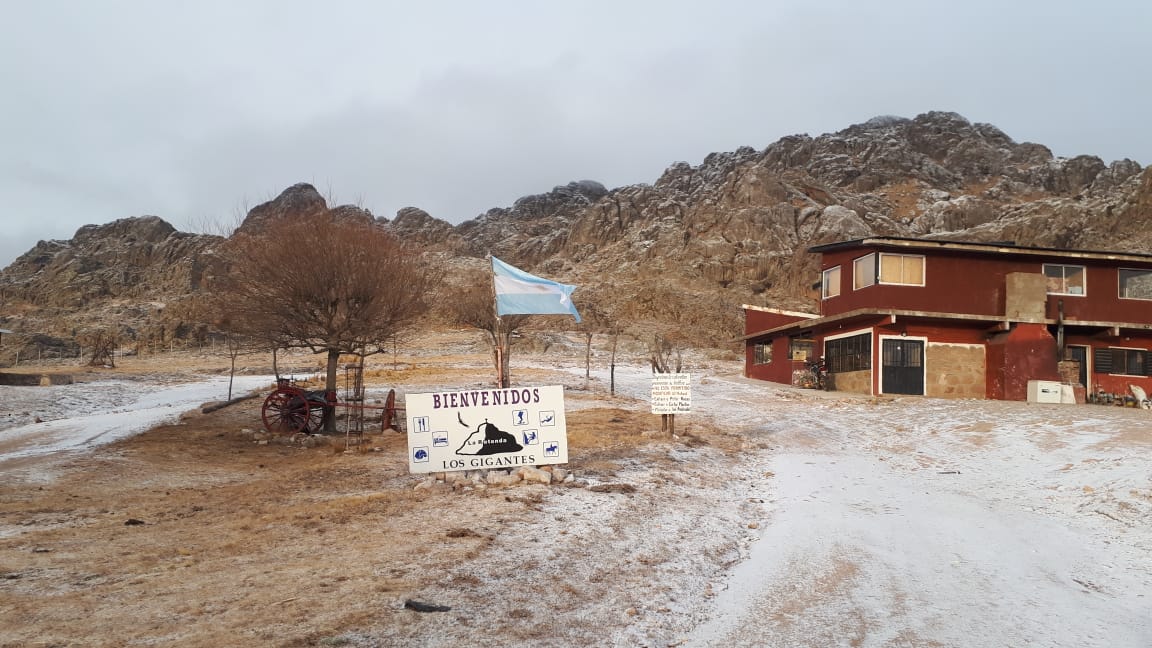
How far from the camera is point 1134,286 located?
29.4 meters

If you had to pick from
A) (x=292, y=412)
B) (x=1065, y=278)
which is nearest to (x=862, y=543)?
(x=292, y=412)

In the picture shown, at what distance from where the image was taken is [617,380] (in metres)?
35.8

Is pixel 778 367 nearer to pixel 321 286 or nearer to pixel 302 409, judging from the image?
pixel 321 286

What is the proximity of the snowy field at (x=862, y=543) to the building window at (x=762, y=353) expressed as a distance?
20.9 meters

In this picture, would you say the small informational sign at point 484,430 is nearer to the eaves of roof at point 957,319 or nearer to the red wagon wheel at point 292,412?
the red wagon wheel at point 292,412

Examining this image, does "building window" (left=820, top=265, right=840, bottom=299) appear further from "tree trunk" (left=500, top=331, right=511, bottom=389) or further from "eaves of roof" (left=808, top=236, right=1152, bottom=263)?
"tree trunk" (left=500, top=331, right=511, bottom=389)

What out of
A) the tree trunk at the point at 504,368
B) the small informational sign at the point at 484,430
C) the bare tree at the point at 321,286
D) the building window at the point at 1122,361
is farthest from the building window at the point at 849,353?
the small informational sign at the point at 484,430

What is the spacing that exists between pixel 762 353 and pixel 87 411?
3107cm

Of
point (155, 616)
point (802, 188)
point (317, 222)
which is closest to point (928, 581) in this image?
point (155, 616)

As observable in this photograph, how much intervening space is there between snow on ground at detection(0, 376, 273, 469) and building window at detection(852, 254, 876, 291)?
24864 mm

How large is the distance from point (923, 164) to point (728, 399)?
11933cm

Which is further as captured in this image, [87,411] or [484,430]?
[87,411]

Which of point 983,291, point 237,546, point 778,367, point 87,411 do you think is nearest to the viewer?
point 237,546

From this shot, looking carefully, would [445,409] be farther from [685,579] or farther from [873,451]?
[873,451]
